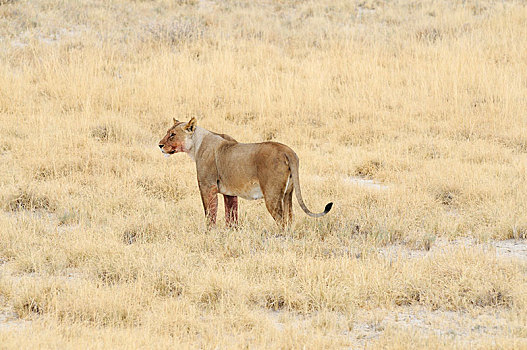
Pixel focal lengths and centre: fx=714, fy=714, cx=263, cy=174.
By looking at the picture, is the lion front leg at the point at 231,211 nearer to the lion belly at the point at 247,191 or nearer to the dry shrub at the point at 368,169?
the lion belly at the point at 247,191

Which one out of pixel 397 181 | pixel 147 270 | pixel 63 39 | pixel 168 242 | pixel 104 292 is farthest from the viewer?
pixel 63 39

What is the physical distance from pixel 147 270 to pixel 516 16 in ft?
43.2

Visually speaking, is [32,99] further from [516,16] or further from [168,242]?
[516,16]

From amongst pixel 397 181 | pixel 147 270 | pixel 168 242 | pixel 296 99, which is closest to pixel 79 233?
pixel 168 242

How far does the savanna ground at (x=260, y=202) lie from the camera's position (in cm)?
504

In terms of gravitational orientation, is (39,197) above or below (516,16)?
below

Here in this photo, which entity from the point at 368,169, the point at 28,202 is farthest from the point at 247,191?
the point at 368,169

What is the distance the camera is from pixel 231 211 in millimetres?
7066

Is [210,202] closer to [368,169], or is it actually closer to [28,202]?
[28,202]

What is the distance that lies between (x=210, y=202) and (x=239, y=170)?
0.51m

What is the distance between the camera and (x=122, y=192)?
8180 mm

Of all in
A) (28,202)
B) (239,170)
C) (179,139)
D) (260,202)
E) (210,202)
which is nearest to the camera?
(239,170)

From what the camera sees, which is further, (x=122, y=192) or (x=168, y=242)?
(x=122, y=192)

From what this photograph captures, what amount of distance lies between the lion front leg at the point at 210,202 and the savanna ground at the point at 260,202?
0.46 feet
